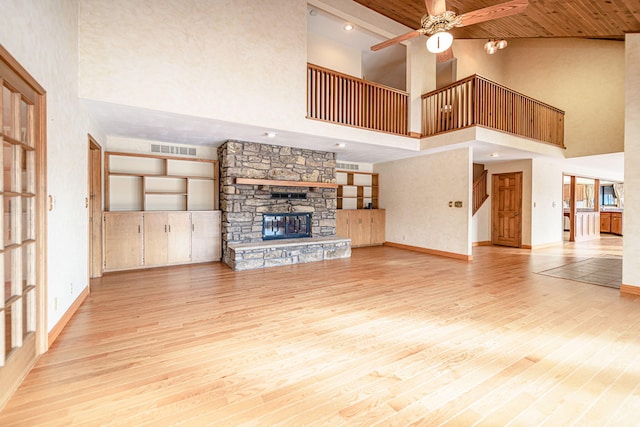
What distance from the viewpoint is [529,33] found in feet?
17.9

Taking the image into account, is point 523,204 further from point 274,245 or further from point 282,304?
point 282,304

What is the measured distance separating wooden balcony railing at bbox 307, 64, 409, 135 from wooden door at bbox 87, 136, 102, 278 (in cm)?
351

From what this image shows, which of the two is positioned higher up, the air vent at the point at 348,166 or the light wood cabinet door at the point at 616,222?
the air vent at the point at 348,166

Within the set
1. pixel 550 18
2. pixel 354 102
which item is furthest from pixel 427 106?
pixel 550 18

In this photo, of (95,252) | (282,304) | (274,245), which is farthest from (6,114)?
(274,245)

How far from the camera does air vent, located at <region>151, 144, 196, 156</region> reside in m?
5.83

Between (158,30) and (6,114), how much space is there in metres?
2.54

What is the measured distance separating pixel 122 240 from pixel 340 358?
4634mm

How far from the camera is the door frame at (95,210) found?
15.2 feet

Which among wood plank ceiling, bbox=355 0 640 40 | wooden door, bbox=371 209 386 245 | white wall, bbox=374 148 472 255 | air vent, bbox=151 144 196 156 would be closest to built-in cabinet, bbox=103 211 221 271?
air vent, bbox=151 144 196 156

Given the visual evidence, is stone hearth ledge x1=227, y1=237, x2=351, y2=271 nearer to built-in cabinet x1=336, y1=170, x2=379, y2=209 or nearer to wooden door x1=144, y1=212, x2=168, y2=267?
wooden door x1=144, y1=212, x2=168, y2=267

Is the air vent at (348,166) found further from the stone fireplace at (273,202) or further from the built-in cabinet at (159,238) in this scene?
the built-in cabinet at (159,238)

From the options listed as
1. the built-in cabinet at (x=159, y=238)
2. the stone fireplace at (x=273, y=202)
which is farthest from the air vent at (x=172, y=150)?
the built-in cabinet at (x=159, y=238)

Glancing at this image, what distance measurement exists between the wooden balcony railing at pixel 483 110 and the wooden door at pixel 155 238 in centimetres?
566
